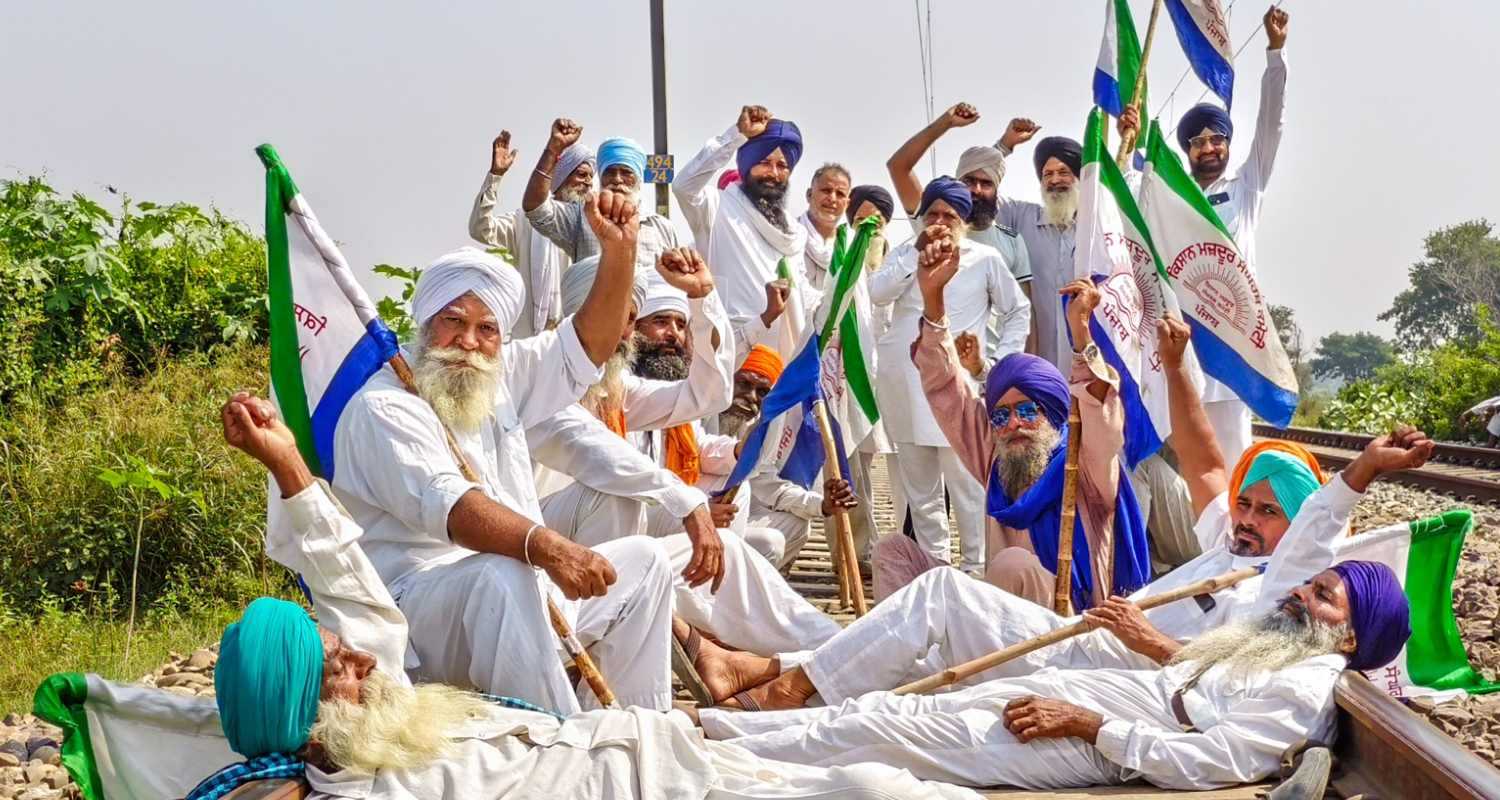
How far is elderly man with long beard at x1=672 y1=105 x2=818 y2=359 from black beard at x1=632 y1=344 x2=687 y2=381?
1.80 m

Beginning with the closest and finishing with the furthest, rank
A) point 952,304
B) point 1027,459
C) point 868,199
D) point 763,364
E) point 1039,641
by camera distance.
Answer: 1. point 1039,641
2. point 1027,459
3. point 763,364
4. point 952,304
5. point 868,199

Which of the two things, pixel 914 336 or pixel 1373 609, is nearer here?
pixel 1373 609

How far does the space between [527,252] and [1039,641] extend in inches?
166

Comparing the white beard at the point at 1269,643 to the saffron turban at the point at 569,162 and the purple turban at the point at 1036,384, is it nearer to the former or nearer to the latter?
the purple turban at the point at 1036,384

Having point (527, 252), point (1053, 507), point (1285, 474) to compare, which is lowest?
point (1053, 507)

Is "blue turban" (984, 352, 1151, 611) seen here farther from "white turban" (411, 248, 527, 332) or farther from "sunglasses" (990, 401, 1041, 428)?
"white turban" (411, 248, 527, 332)

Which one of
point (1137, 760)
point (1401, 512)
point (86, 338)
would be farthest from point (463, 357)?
point (1401, 512)

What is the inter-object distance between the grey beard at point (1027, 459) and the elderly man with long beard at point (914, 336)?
1.64 meters

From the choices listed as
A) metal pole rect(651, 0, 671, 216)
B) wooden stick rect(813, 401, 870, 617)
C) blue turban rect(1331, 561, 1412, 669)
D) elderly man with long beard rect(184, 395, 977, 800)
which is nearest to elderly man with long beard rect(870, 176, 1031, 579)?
wooden stick rect(813, 401, 870, 617)

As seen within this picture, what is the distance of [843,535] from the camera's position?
738 centimetres

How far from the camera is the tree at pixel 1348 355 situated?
8906 centimetres

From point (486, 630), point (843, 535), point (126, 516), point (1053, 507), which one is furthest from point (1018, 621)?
point (126, 516)

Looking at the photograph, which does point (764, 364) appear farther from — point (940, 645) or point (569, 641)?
point (569, 641)

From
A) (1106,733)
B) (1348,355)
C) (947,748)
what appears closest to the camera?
(1106,733)
